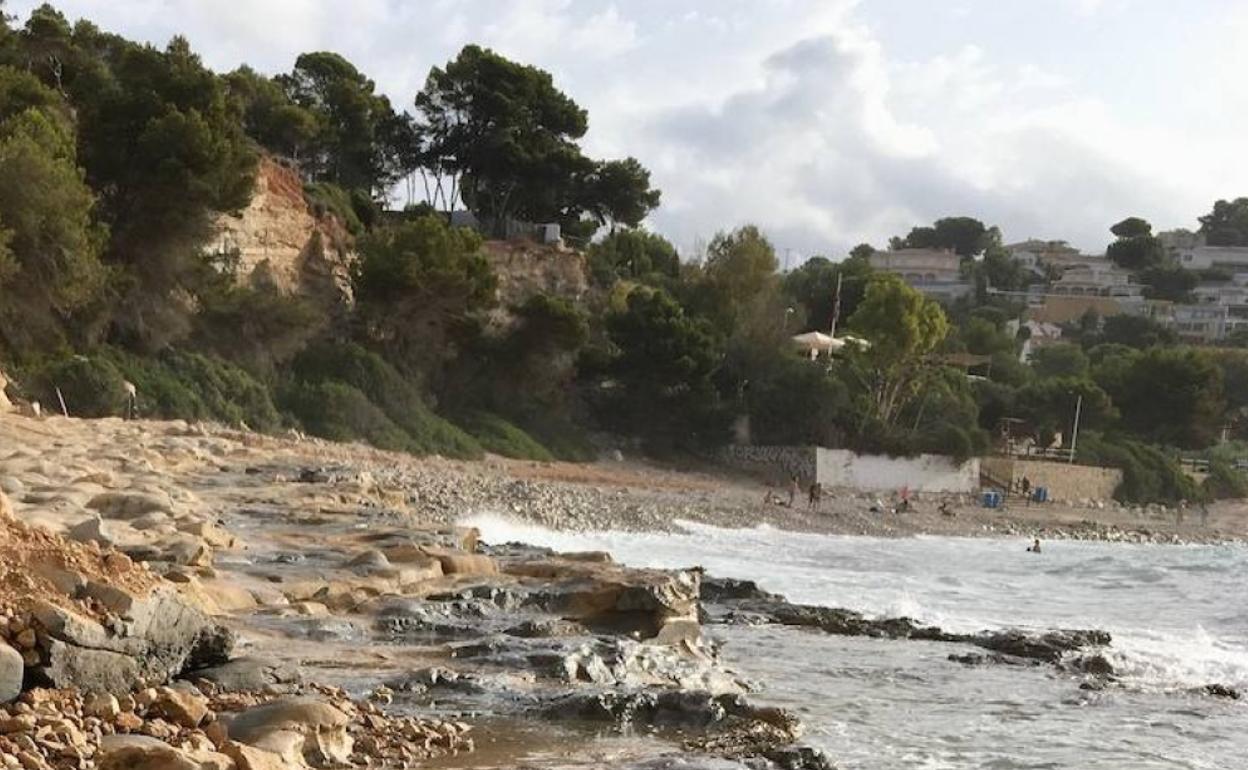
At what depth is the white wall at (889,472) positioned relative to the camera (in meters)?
49.7

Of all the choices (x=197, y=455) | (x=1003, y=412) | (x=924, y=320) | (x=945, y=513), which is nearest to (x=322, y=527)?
(x=197, y=455)

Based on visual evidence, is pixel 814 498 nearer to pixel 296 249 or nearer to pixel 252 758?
pixel 296 249

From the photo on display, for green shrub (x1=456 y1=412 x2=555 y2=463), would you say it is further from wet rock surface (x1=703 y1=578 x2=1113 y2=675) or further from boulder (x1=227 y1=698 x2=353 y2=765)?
boulder (x1=227 y1=698 x2=353 y2=765)

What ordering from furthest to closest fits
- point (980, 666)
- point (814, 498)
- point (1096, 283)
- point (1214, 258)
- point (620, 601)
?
point (1214, 258), point (1096, 283), point (814, 498), point (980, 666), point (620, 601)

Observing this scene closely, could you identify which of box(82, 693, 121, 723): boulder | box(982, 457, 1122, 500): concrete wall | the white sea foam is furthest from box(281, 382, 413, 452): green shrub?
box(82, 693, 121, 723): boulder

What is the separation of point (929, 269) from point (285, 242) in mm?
112288

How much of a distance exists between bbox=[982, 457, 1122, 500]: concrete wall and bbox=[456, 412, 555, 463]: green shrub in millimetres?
22001

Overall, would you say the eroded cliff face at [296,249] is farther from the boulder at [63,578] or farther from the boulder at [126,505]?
the boulder at [63,578]

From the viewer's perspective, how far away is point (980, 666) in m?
12.9

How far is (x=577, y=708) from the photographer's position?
812cm

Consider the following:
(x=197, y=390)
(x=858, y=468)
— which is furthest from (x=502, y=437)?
(x=858, y=468)

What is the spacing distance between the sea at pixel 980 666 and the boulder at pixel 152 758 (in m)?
4.01

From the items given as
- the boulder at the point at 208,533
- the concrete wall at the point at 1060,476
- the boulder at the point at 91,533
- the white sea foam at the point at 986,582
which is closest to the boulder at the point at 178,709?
the boulder at the point at 91,533

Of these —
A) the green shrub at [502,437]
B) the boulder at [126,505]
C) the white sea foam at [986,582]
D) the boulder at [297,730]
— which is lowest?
the white sea foam at [986,582]
